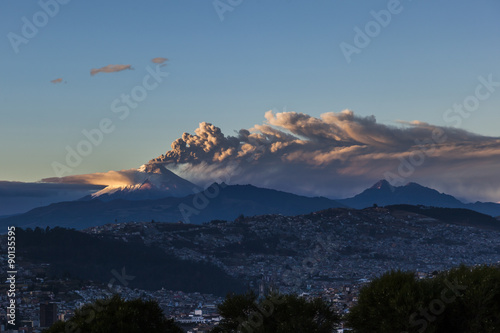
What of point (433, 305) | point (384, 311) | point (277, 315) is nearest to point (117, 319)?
point (277, 315)

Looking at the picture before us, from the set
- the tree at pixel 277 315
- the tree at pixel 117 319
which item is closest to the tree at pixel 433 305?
the tree at pixel 277 315

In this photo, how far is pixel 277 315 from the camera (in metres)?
59.7

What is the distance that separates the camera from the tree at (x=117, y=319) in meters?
52.8

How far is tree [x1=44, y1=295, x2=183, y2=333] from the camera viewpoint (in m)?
52.8

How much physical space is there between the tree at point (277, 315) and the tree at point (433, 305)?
588cm

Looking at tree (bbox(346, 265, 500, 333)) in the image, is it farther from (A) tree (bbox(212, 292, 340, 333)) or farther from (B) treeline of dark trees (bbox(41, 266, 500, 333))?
(A) tree (bbox(212, 292, 340, 333))

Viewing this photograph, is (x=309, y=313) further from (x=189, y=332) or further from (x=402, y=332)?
(x=189, y=332)

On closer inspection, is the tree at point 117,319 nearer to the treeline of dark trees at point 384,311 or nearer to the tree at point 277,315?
the treeline of dark trees at point 384,311

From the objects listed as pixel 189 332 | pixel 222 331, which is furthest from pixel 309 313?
pixel 189 332

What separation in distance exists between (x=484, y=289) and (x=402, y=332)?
677 centimetres

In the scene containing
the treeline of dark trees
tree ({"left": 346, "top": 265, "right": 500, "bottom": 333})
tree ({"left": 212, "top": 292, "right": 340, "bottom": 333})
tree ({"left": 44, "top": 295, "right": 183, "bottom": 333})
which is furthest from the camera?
tree ({"left": 212, "top": 292, "right": 340, "bottom": 333})

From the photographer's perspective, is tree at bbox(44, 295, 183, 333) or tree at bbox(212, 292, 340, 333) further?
tree at bbox(212, 292, 340, 333)

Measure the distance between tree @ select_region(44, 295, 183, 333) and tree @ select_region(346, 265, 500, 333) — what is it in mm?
16731

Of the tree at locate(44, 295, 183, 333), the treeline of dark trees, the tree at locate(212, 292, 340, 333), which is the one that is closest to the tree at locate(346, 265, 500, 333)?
the treeline of dark trees
